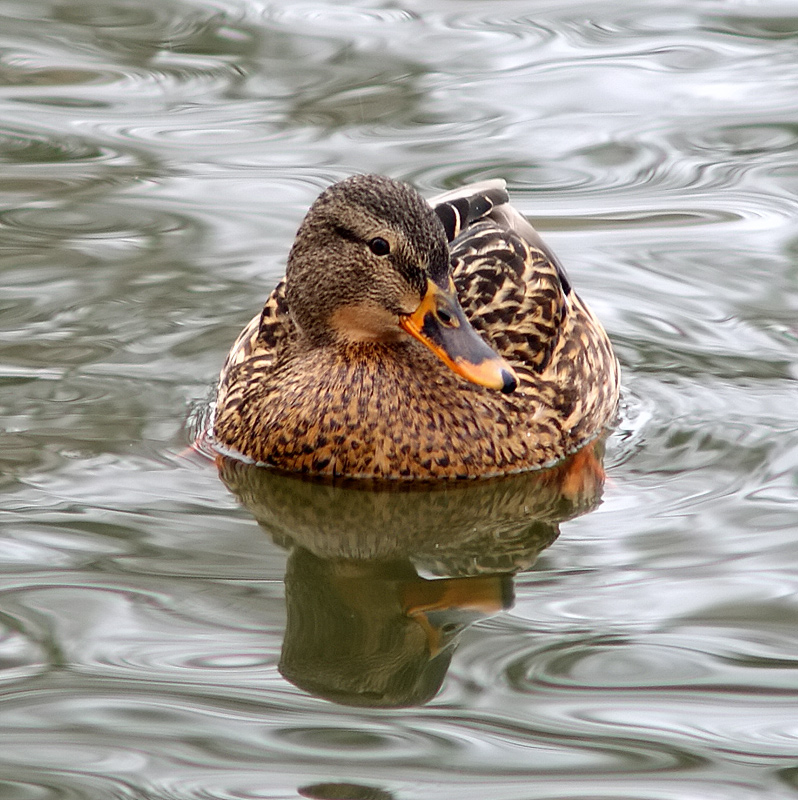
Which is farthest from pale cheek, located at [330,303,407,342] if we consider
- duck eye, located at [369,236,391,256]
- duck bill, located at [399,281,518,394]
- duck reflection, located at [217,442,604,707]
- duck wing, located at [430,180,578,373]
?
duck reflection, located at [217,442,604,707]

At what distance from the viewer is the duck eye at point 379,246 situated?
6.50 meters

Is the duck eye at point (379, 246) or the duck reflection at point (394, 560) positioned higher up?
the duck eye at point (379, 246)

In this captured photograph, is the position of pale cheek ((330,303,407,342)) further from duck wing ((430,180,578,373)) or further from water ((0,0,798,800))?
water ((0,0,798,800))

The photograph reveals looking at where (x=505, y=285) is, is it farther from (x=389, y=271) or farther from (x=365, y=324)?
(x=389, y=271)

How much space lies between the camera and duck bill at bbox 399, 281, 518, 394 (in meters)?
6.36

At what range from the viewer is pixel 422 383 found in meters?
6.96

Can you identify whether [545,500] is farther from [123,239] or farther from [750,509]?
[123,239]

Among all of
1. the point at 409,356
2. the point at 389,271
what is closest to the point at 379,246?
the point at 389,271

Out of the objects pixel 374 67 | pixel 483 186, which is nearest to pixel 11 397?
pixel 483 186

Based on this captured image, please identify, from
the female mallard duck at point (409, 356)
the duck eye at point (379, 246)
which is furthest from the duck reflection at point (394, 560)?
the duck eye at point (379, 246)

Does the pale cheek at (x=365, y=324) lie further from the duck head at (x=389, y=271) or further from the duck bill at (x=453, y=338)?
the duck bill at (x=453, y=338)

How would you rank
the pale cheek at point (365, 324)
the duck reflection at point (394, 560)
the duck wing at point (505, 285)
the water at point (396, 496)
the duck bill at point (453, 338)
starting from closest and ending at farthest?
1. the water at point (396, 496)
2. the duck reflection at point (394, 560)
3. the duck bill at point (453, 338)
4. the pale cheek at point (365, 324)
5. the duck wing at point (505, 285)

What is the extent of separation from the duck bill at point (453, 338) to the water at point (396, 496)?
630mm

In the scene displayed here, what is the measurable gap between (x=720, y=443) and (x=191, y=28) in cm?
615
